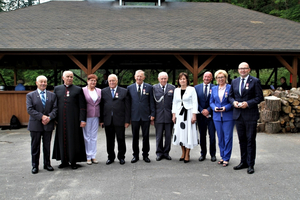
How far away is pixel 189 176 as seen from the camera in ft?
13.9

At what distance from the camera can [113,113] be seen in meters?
4.91

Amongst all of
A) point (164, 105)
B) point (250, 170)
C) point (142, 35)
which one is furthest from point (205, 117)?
point (142, 35)

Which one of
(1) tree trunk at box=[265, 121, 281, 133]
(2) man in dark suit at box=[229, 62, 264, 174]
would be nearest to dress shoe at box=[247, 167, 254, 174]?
(2) man in dark suit at box=[229, 62, 264, 174]

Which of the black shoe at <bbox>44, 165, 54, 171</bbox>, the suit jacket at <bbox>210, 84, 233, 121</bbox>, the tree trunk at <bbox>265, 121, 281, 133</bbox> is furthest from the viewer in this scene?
the tree trunk at <bbox>265, 121, 281, 133</bbox>

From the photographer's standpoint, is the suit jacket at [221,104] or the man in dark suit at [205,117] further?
the man in dark suit at [205,117]

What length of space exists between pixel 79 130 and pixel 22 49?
5436mm

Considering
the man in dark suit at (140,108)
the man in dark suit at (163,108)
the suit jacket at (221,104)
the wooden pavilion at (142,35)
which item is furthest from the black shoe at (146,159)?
the wooden pavilion at (142,35)

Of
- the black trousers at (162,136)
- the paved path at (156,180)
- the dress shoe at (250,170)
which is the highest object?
the black trousers at (162,136)

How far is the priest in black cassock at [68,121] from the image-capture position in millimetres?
4625

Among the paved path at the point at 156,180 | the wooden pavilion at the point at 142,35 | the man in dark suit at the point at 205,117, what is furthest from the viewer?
the wooden pavilion at the point at 142,35

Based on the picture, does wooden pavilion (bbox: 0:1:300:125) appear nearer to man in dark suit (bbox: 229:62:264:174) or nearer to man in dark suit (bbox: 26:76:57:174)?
man in dark suit (bbox: 26:76:57:174)

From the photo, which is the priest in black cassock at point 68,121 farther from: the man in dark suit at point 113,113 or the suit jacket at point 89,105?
the man in dark suit at point 113,113

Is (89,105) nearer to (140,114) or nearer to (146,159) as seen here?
(140,114)

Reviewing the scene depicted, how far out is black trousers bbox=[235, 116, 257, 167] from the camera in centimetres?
444
